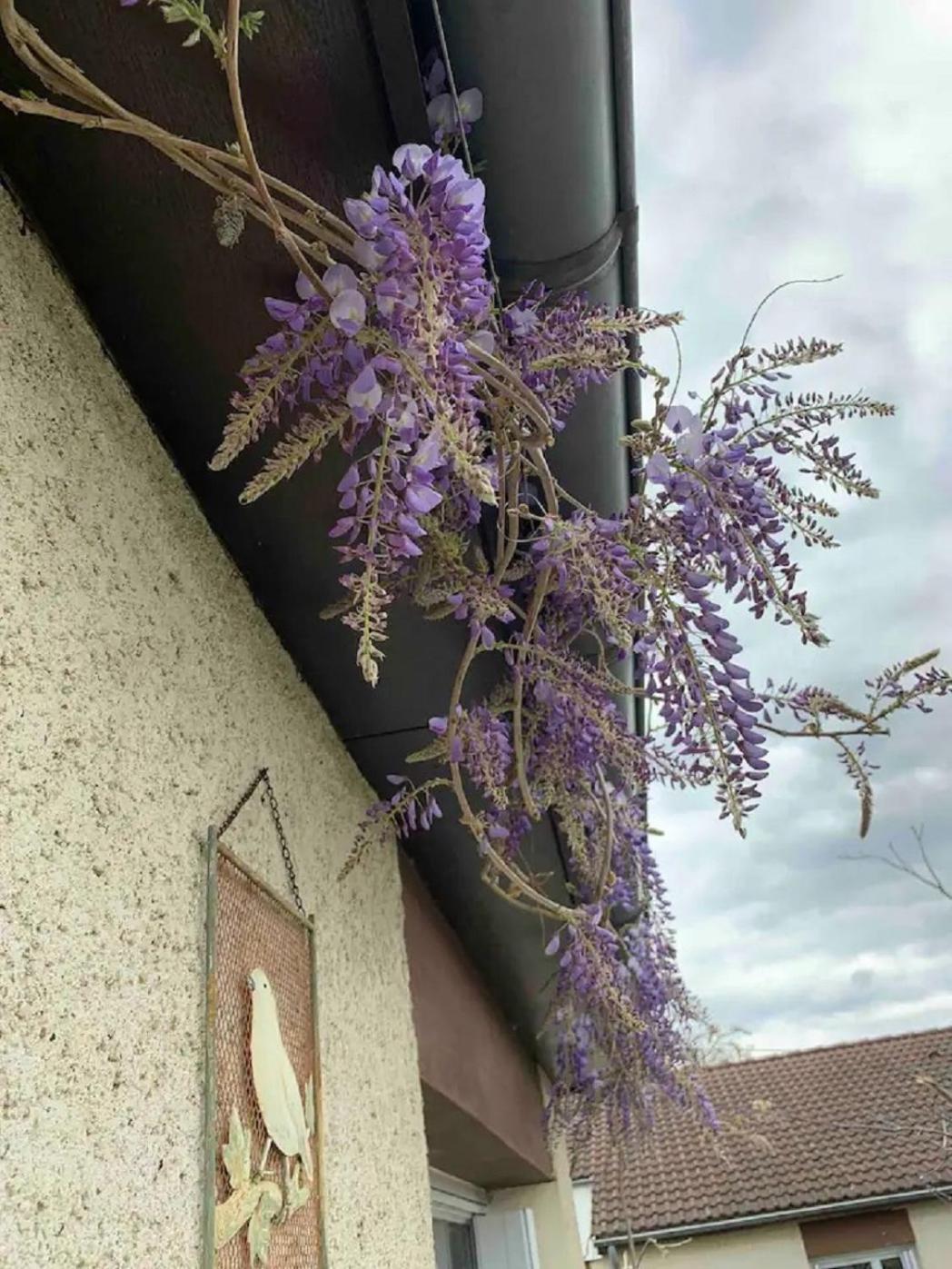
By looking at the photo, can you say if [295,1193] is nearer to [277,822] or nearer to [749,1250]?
[277,822]

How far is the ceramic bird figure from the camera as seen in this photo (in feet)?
3.67

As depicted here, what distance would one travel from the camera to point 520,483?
1.19 meters

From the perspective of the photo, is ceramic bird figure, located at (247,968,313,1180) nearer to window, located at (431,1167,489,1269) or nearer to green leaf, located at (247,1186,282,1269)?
green leaf, located at (247,1186,282,1269)

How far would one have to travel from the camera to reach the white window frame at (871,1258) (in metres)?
8.99

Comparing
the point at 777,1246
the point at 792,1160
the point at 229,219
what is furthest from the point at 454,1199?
the point at 792,1160

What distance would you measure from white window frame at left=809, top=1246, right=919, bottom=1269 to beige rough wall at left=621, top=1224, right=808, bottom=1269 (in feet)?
0.67

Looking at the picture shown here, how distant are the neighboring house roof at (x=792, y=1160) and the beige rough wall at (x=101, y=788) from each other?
8.28 metres

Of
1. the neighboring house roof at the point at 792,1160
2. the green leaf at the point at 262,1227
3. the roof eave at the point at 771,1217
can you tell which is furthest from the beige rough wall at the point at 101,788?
the roof eave at the point at 771,1217

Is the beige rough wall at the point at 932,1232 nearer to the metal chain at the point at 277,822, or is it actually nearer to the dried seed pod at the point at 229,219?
the metal chain at the point at 277,822

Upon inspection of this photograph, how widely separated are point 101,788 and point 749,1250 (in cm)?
1048

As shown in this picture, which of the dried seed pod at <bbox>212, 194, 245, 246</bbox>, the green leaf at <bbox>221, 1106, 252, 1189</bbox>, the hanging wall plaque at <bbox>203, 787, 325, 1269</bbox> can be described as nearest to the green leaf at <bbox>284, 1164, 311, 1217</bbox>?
the hanging wall plaque at <bbox>203, 787, 325, 1269</bbox>

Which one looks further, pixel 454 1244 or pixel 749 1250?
pixel 749 1250

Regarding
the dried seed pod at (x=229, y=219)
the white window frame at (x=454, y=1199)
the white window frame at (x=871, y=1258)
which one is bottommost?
the white window frame at (x=871, y=1258)

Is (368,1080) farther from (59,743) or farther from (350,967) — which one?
(59,743)
